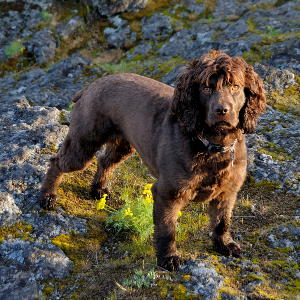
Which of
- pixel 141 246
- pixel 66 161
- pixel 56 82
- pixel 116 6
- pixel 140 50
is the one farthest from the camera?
pixel 116 6

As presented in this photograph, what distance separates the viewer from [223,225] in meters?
3.68

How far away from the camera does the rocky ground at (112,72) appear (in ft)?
11.2

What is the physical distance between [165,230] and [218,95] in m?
1.44

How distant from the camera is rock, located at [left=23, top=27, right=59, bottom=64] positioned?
10305mm

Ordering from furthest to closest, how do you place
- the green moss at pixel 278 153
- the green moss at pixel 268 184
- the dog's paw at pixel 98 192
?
the green moss at pixel 278 153 < the dog's paw at pixel 98 192 < the green moss at pixel 268 184

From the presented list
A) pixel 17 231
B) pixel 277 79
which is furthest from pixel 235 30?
pixel 17 231

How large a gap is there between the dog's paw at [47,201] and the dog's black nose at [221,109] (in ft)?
8.29

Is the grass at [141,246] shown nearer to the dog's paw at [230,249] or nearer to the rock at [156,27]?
the dog's paw at [230,249]

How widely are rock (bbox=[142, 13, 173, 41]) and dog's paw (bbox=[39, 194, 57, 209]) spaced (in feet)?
24.2

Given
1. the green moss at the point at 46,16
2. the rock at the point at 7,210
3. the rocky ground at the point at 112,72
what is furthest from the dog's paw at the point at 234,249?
the green moss at the point at 46,16

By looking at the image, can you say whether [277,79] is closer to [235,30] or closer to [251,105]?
[235,30]

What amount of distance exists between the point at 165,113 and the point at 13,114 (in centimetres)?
352

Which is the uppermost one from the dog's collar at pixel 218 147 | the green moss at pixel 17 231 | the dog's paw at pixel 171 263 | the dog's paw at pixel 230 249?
the dog's collar at pixel 218 147

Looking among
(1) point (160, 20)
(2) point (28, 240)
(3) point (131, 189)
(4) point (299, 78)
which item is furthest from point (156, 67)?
(2) point (28, 240)
